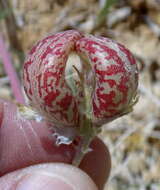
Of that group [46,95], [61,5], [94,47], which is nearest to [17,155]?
[46,95]

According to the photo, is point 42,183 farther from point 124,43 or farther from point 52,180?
point 124,43

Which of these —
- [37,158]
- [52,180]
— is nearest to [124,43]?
[37,158]

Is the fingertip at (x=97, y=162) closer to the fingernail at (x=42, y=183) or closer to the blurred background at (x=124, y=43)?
the fingernail at (x=42, y=183)

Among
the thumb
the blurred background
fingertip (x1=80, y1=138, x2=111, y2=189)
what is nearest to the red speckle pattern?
the thumb

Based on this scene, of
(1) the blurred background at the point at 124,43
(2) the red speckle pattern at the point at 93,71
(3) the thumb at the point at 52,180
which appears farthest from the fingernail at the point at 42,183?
(1) the blurred background at the point at 124,43

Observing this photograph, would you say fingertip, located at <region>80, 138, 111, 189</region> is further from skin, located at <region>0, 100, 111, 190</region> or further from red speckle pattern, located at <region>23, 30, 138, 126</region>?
red speckle pattern, located at <region>23, 30, 138, 126</region>

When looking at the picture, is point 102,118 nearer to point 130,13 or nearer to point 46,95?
point 46,95

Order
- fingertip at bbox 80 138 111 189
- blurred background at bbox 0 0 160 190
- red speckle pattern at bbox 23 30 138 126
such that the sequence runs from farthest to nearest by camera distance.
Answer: blurred background at bbox 0 0 160 190
fingertip at bbox 80 138 111 189
red speckle pattern at bbox 23 30 138 126
